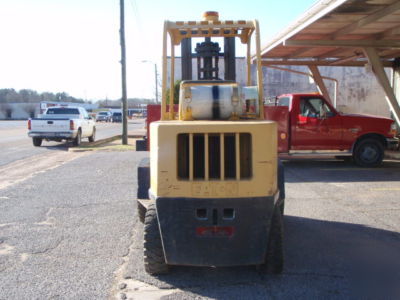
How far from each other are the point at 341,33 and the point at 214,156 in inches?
393

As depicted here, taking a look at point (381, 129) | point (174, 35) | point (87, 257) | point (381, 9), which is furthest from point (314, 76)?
point (87, 257)

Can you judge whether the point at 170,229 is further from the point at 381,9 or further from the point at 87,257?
the point at 381,9

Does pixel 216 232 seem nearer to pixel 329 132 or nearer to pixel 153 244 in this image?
pixel 153 244

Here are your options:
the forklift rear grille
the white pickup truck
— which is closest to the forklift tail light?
the forklift rear grille

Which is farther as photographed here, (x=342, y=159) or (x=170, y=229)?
(x=342, y=159)

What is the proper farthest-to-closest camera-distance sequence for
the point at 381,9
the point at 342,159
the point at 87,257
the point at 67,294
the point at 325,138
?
the point at 342,159
the point at 325,138
the point at 381,9
the point at 87,257
the point at 67,294

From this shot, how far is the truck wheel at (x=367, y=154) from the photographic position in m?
11.8

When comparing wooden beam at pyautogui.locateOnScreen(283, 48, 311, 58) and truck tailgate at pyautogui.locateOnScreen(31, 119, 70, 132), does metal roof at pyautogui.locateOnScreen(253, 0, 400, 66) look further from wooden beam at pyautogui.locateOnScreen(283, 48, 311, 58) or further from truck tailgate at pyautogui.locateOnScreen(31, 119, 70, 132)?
truck tailgate at pyautogui.locateOnScreen(31, 119, 70, 132)

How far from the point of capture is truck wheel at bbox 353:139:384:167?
1182 cm

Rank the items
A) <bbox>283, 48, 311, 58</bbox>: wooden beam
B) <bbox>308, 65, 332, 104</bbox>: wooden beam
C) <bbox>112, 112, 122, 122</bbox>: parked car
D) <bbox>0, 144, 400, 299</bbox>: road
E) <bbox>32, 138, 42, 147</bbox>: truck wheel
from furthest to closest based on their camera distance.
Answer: <bbox>112, 112, 122, 122</bbox>: parked car < <bbox>32, 138, 42, 147</bbox>: truck wheel < <bbox>308, 65, 332, 104</bbox>: wooden beam < <bbox>283, 48, 311, 58</bbox>: wooden beam < <bbox>0, 144, 400, 299</bbox>: road

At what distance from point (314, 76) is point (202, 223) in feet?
46.9

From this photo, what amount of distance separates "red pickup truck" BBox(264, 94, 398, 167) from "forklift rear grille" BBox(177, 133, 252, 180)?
771 cm

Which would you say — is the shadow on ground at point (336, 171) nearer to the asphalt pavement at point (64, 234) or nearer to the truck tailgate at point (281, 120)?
the truck tailgate at point (281, 120)

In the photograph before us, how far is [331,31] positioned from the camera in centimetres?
1233
